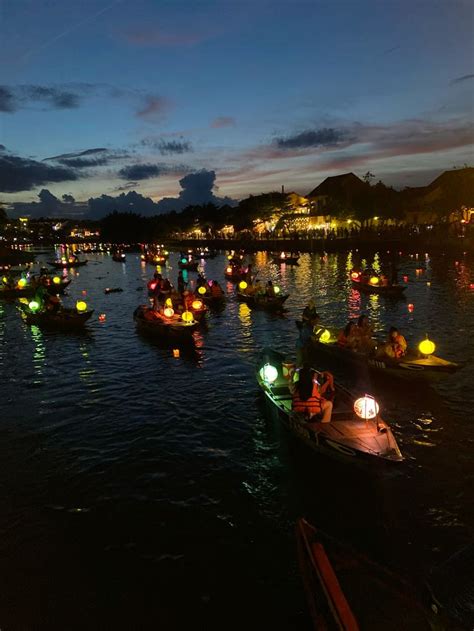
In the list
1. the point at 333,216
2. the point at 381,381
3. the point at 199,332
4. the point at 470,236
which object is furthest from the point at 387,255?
the point at 381,381

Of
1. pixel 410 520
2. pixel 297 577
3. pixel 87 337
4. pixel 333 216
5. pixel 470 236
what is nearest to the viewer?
pixel 297 577

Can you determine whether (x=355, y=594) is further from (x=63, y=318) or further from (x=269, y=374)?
(x=63, y=318)

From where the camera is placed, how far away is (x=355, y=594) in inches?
266

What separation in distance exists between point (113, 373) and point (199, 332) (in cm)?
824

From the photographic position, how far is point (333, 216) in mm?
98625

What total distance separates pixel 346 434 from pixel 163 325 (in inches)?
620

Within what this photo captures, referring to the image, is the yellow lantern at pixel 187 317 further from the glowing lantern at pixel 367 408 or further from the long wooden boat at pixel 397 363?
the glowing lantern at pixel 367 408

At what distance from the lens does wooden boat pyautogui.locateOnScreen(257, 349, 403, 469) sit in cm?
1084

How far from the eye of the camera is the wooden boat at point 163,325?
81.7 ft

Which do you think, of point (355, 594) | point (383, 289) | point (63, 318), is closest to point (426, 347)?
point (355, 594)

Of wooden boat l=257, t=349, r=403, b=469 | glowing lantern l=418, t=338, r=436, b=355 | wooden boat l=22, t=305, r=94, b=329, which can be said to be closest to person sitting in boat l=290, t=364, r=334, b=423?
wooden boat l=257, t=349, r=403, b=469

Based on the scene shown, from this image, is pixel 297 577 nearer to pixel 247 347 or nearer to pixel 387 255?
pixel 247 347

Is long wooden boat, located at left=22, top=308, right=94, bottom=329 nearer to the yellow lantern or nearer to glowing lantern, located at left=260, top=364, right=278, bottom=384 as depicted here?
the yellow lantern

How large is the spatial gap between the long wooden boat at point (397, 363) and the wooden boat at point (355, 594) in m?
10.4
